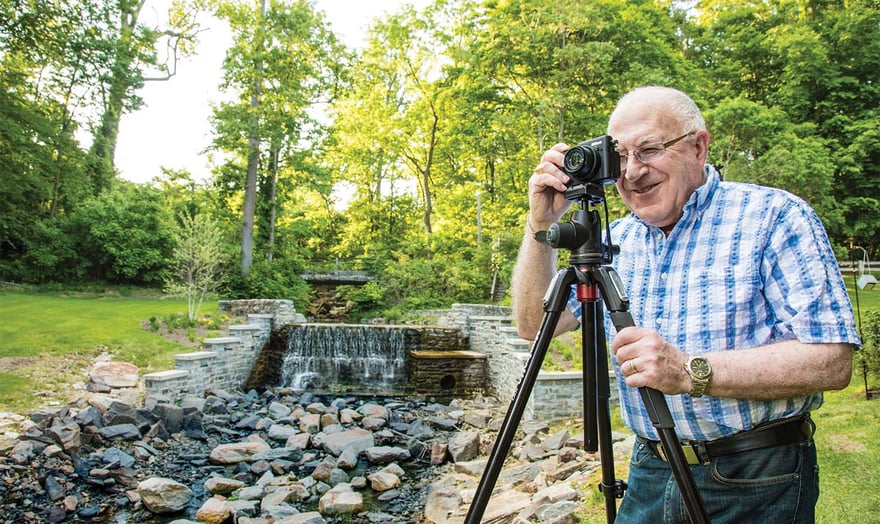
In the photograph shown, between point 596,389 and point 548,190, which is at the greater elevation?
point 548,190

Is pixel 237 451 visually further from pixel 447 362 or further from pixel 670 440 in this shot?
pixel 670 440

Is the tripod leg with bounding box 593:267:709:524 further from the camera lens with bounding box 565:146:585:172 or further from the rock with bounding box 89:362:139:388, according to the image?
the rock with bounding box 89:362:139:388

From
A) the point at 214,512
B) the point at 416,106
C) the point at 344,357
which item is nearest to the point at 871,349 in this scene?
the point at 214,512

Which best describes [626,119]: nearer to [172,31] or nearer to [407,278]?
[407,278]

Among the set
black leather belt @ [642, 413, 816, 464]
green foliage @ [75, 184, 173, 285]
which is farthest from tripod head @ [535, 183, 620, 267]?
green foliage @ [75, 184, 173, 285]

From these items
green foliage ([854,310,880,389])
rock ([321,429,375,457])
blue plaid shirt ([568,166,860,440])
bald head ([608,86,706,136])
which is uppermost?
bald head ([608,86,706,136])

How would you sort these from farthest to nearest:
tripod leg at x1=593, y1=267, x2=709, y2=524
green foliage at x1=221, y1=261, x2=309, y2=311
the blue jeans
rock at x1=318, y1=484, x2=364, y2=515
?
green foliage at x1=221, y1=261, x2=309, y2=311
rock at x1=318, y1=484, x2=364, y2=515
the blue jeans
tripod leg at x1=593, y1=267, x2=709, y2=524

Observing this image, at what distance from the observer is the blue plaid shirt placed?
1.11m

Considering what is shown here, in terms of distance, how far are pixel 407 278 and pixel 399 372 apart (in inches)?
231

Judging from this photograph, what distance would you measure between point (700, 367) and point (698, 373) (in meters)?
0.01

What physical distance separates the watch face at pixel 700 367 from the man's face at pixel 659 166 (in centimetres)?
45

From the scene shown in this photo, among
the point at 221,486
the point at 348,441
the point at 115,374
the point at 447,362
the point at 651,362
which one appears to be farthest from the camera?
the point at 447,362

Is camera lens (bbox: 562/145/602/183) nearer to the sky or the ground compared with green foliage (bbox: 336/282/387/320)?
nearer to the sky

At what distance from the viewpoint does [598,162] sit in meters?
1.33
